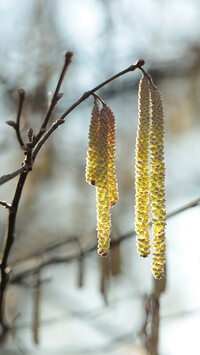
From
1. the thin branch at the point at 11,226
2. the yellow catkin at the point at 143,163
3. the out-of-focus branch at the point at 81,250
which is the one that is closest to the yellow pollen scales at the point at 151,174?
the yellow catkin at the point at 143,163

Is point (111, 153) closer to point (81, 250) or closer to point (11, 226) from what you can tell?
point (11, 226)

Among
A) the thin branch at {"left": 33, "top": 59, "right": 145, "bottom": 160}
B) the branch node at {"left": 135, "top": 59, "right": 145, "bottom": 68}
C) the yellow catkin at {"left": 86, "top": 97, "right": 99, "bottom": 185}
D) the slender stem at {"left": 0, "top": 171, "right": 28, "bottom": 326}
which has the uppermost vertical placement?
the branch node at {"left": 135, "top": 59, "right": 145, "bottom": 68}

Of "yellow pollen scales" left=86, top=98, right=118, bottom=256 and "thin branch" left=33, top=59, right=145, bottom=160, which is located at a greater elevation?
"thin branch" left=33, top=59, right=145, bottom=160

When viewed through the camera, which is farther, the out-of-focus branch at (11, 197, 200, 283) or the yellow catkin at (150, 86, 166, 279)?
the out-of-focus branch at (11, 197, 200, 283)

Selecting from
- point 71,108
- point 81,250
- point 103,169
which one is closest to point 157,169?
point 103,169

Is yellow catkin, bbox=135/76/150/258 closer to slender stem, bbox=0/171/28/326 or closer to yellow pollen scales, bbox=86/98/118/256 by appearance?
yellow pollen scales, bbox=86/98/118/256

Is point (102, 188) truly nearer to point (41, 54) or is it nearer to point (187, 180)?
point (41, 54)

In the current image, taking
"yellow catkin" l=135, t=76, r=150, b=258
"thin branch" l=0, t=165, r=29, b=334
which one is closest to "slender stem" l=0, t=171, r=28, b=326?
"thin branch" l=0, t=165, r=29, b=334

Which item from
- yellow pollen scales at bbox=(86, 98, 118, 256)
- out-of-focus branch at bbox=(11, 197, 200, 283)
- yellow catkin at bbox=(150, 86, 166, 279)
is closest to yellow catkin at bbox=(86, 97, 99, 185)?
yellow pollen scales at bbox=(86, 98, 118, 256)
